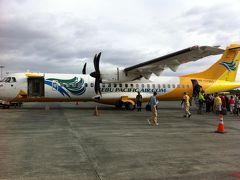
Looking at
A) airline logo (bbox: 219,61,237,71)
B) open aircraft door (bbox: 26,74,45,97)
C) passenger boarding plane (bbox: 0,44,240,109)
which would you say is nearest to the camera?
passenger boarding plane (bbox: 0,44,240,109)

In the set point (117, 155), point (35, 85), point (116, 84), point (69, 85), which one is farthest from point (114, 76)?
point (117, 155)

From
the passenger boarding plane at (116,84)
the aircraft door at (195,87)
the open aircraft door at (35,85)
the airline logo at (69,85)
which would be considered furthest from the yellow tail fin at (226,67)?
the open aircraft door at (35,85)

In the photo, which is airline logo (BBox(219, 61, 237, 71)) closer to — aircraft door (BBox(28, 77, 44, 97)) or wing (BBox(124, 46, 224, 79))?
wing (BBox(124, 46, 224, 79))

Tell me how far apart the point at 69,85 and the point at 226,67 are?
1447 centimetres

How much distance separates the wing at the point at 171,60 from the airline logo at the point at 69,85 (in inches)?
151

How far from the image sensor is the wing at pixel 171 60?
57.8 feet

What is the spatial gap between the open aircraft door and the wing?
6.76 m

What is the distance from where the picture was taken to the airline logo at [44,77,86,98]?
20859 mm

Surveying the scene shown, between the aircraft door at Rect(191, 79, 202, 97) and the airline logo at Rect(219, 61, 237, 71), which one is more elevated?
the airline logo at Rect(219, 61, 237, 71)

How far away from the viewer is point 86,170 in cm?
546

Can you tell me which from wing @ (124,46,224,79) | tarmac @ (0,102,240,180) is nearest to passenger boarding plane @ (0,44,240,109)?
wing @ (124,46,224,79)

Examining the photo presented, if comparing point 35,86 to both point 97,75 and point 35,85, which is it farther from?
point 97,75

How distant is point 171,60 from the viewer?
65.7 feet

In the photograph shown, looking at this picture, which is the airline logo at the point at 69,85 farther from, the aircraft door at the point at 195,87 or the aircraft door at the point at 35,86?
the aircraft door at the point at 195,87
